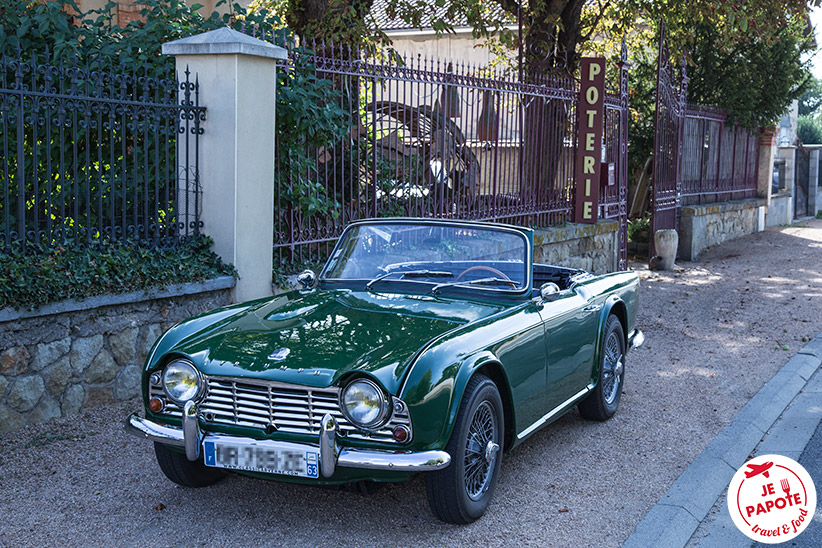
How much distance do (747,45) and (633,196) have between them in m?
3.93

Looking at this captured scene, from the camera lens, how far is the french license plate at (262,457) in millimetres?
3938

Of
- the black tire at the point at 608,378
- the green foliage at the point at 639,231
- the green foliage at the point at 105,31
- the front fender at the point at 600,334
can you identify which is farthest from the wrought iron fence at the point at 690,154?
the front fender at the point at 600,334

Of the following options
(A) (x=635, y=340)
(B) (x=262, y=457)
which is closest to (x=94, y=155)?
(B) (x=262, y=457)

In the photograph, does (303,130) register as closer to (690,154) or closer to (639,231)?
(639,231)

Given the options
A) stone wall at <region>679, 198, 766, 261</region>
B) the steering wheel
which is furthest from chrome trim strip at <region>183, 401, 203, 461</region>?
stone wall at <region>679, 198, 766, 261</region>

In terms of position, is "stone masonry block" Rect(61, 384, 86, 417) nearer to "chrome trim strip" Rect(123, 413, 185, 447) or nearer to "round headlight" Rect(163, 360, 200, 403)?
"chrome trim strip" Rect(123, 413, 185, 447)

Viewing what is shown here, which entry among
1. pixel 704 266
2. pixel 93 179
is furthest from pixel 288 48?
pixel 704 266

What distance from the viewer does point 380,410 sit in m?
3.91

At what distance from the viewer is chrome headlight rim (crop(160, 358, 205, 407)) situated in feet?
13.6

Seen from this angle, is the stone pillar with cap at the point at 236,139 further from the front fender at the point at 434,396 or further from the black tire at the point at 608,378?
the front fender at the point at 434,396

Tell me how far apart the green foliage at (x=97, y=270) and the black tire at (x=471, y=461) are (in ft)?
9.51

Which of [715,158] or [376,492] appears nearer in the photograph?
[376,492]

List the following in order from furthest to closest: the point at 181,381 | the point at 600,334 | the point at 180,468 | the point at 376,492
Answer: the point at 600,334 → the point at 376,492 → the point at 180,468 → the point at 181,381

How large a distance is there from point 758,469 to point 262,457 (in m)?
2.98
